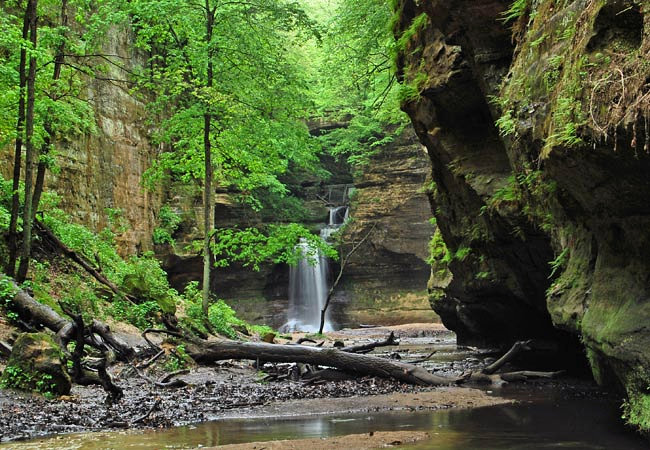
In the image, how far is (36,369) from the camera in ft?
25.7

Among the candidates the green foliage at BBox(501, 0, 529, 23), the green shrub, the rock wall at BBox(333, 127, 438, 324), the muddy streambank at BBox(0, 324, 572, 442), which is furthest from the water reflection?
the rock wall at BBox(333, 127, 438, 324)

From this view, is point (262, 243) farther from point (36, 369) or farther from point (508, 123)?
point (508, 123)

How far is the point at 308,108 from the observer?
1758 cm

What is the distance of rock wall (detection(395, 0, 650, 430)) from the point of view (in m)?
5.73

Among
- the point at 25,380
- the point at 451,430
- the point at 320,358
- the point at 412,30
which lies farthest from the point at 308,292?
the point at 451,430

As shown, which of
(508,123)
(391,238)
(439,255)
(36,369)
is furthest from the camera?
(391,238)

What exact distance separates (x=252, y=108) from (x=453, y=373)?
9498 mm

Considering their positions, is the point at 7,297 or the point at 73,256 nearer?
the point at 7,297

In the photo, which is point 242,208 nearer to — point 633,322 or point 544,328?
point 544,328

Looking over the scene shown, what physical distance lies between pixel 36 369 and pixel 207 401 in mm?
2394

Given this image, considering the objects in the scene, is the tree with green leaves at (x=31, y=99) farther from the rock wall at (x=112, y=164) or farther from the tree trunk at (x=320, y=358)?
the rock wall at (x=112, y=164)

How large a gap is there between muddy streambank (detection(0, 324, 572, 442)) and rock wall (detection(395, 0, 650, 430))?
8.97ft

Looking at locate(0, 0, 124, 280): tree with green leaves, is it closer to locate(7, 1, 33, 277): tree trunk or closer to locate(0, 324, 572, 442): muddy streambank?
locate(7, 1, 33, 277): tree trunk

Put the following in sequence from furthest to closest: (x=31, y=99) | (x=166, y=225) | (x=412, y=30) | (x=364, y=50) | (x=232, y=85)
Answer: (x=166, y=225) < (x=364, y=50) < (x=232, y=85) < (x=412, y=30) < (x=31, y=99)
